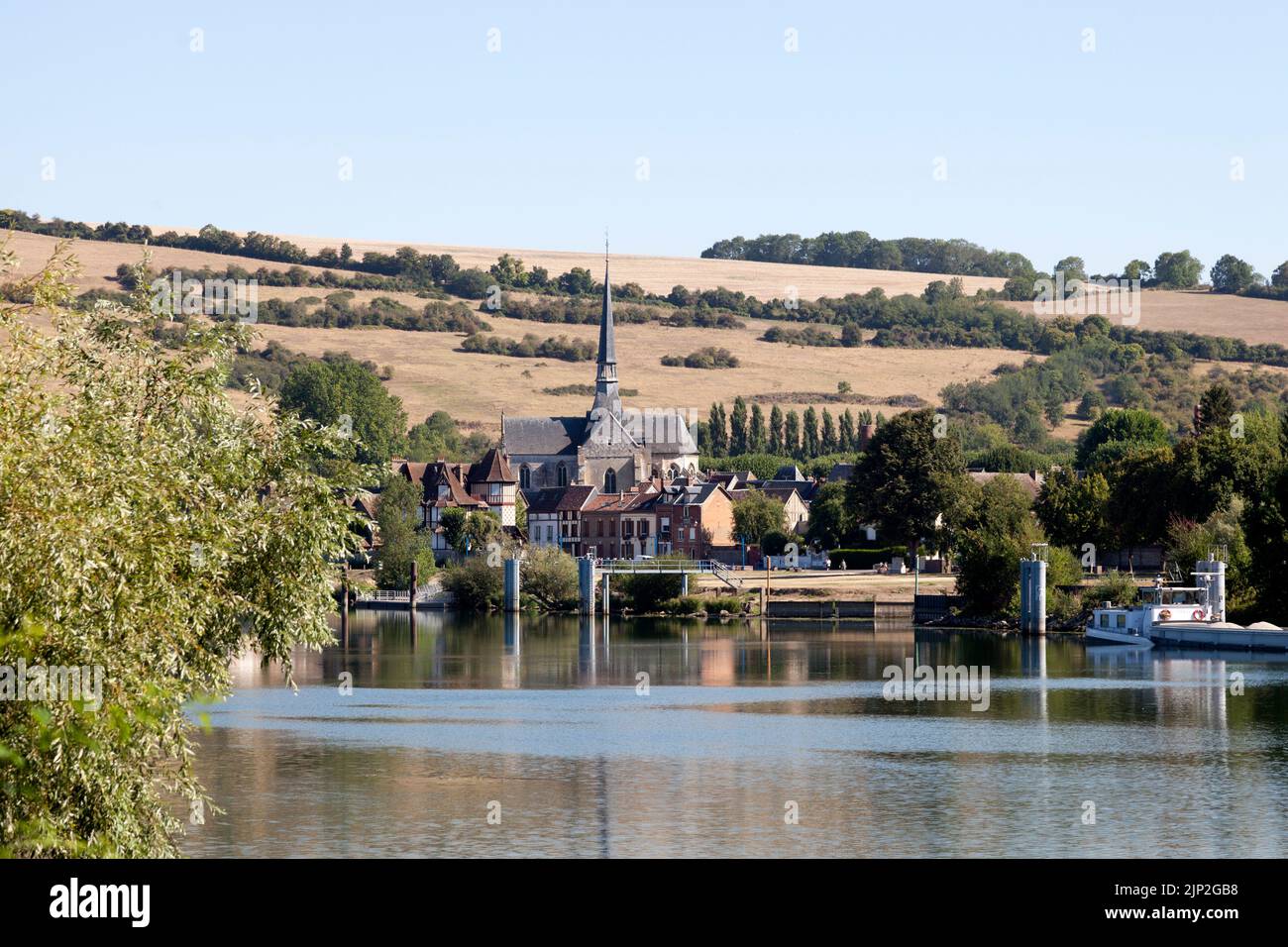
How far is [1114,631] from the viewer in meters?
94.9

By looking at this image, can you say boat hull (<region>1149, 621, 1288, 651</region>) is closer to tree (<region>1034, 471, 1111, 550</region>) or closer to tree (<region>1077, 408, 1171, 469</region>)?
tree (<region>1034, 471, 1111, 550</region>)

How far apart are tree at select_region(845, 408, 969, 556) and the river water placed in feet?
142

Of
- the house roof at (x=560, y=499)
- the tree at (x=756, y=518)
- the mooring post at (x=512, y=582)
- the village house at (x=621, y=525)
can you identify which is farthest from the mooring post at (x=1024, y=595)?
the house roof at (x=560, y=499)

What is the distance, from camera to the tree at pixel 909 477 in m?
128

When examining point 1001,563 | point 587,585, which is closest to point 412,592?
point 587,585

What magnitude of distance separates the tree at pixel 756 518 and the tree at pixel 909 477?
989 inches

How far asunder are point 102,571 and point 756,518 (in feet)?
436

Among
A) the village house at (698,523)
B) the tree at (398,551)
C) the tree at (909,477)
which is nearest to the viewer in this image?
the tree at (909,477)

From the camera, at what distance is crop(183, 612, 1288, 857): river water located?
37.5 m

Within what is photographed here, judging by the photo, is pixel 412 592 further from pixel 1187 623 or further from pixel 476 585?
pixel 1187 623

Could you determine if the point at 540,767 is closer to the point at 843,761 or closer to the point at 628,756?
the point at 628,756

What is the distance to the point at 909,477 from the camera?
12862 cm

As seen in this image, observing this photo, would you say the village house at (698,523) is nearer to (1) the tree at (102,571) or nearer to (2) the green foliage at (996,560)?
(2) the green foliage at (996,560)
